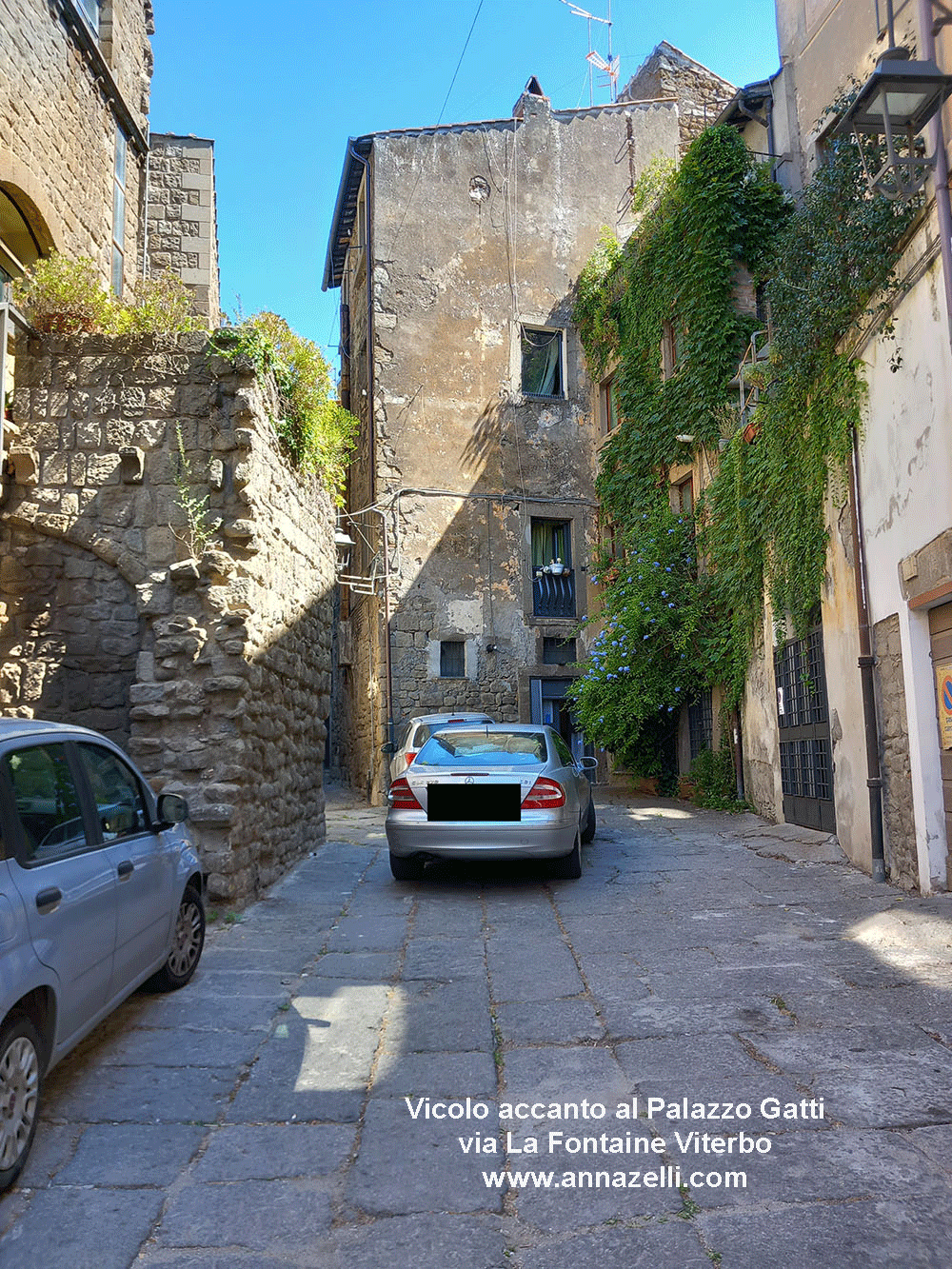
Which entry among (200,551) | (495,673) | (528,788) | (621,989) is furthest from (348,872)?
(495,673)

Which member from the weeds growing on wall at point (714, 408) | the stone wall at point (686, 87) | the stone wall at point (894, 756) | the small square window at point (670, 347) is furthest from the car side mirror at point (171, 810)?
the stone wall at point (686, 87)

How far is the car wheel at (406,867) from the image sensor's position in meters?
→ 7.87

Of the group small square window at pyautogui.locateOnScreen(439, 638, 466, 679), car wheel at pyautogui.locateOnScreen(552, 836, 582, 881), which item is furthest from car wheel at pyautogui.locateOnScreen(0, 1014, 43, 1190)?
small square window at pyautogui.locateOnScreen(439, 638, 466, 679)

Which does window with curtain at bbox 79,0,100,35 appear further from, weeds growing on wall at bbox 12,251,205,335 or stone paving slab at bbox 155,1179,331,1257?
stone paving slab at bbox 155,1179,331,1257

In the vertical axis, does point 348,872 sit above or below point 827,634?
below

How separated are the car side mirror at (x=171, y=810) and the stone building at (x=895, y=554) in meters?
4.75

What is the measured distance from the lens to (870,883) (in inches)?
290

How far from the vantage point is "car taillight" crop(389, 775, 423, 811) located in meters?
7.57

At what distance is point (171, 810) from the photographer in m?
4.69

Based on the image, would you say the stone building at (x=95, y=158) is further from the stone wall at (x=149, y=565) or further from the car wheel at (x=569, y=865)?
the car wheel at (x=569, y=865)

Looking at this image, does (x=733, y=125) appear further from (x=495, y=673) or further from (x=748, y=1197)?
(x=748, y=1197)

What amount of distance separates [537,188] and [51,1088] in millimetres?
19524

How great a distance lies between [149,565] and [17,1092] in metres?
4.66

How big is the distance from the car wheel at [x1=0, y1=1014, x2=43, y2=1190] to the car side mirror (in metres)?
1.62
